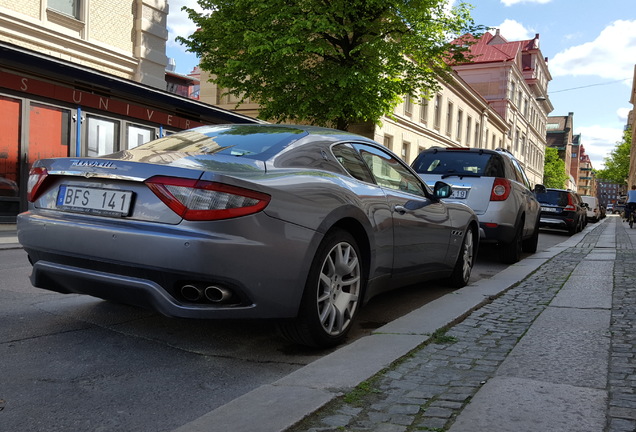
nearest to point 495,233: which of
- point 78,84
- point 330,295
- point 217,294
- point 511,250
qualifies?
point 511,250

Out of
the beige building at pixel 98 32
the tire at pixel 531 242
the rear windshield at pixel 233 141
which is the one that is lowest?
the tire at pixel 531 242

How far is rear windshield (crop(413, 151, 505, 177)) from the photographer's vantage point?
8289mm

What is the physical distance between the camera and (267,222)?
3.07 metres

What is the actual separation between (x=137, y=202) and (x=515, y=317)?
2958mm

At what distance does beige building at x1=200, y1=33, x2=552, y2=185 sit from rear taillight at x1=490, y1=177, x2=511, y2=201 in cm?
1079

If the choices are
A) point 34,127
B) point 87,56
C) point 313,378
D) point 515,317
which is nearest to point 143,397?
point 313,378

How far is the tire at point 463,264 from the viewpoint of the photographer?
6.01 metres

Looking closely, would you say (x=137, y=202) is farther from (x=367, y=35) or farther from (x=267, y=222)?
(x=367, y=35)

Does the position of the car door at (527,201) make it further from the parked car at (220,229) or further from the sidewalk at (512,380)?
the parked car at (220,229)

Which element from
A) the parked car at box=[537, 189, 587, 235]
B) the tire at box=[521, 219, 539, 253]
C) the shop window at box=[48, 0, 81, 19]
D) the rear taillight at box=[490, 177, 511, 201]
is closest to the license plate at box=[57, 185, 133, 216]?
the rear taillight at box=[490, 177, 511, 201]

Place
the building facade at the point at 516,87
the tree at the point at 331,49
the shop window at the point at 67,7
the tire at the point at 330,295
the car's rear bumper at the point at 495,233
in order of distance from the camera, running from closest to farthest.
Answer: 1. the tire at the point at 330,295
2. the car's rear bumper at the point at 495,233
3. the shop window at the point at 67,7
4. the tree at the point at 331,49
5. the building facade at the point at 516,87

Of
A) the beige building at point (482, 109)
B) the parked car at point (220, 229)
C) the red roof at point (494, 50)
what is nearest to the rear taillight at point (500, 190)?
the parked car at point (220, 229)

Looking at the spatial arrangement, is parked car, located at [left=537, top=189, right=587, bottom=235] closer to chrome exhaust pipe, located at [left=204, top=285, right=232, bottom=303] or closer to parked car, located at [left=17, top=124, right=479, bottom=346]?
parked car, located at [left=17, top=124, right=479, bottom=346]

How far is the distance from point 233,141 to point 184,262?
1228mm
